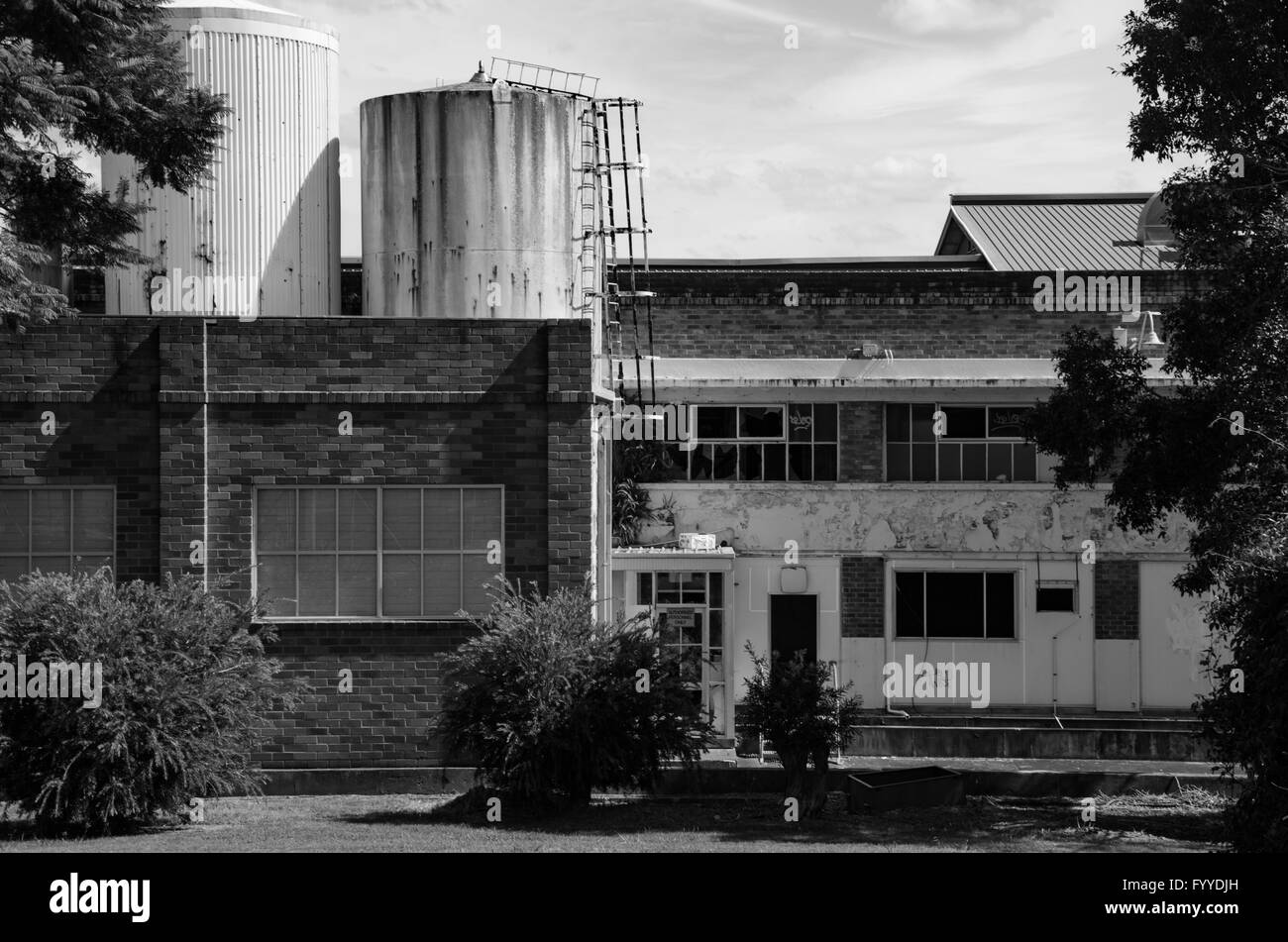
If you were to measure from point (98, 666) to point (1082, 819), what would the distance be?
410 inches

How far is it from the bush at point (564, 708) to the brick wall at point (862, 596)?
13219mm

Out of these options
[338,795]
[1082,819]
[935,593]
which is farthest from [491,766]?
[935,593]

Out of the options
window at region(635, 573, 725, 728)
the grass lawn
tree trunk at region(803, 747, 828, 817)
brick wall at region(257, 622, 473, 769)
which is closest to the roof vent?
window at region(635, 573, 725, 728)

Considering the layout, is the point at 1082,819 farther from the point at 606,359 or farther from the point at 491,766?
the point at 606,359

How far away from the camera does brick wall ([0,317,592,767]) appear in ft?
64.1

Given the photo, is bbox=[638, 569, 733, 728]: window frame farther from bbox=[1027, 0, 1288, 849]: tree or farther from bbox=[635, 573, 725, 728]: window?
bbox=[1027, 0, 1288, 849]: tree

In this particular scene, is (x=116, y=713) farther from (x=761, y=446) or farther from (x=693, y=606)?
(x=761, y=446)

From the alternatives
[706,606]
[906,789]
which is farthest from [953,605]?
[906,789]

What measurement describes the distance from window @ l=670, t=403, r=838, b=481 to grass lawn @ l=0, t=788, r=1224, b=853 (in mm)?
11667

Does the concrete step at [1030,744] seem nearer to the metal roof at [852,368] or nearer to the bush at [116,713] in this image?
the metal roof at [852,368]

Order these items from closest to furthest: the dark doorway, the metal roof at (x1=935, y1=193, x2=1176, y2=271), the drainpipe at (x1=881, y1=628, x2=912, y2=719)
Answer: the drainpipe at (x1=881, y1=628, x2=912, y2=719), the dark doorway, the metal roof at (x1=935, y1=193, x2=1176, y2=271)

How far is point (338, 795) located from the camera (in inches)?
758

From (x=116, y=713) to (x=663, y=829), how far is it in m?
5.39

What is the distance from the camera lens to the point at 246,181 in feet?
72.6
